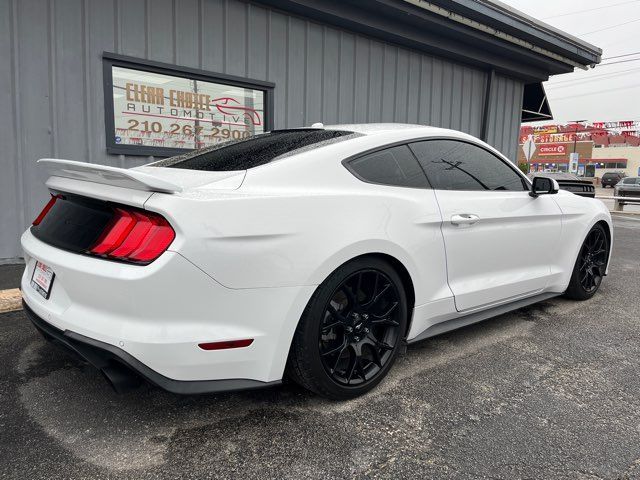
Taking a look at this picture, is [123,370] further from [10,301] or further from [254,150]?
[10,301]

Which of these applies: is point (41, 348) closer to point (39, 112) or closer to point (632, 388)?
point (39, 112)

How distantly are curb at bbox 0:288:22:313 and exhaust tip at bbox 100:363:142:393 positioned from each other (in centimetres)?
225

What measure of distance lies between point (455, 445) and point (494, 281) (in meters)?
1.35

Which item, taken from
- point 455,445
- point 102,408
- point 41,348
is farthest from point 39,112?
point 455,445

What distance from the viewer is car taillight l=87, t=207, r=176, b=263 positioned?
6.17ft

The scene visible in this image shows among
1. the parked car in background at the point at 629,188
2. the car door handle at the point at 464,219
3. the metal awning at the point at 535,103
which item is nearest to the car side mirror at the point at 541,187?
the car door handle at the point at 464,219

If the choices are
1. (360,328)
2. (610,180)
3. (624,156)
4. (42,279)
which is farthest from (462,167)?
(624,156)

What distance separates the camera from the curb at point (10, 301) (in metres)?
3.66

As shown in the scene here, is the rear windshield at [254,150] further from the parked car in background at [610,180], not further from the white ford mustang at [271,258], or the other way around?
the parked car in background at [610,180]

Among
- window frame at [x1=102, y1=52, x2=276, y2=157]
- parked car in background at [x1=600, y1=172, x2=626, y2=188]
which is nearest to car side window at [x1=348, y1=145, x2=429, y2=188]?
window frame at [x1=102, y1=52, x2=276, y2=157]

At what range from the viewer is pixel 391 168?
272 centimetres

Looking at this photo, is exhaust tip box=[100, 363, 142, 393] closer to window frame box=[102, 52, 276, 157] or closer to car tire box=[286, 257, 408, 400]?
car tire box=[286, 257, 408, 400]

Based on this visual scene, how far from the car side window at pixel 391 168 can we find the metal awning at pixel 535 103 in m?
9.51

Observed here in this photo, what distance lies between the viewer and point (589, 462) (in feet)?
6.59
